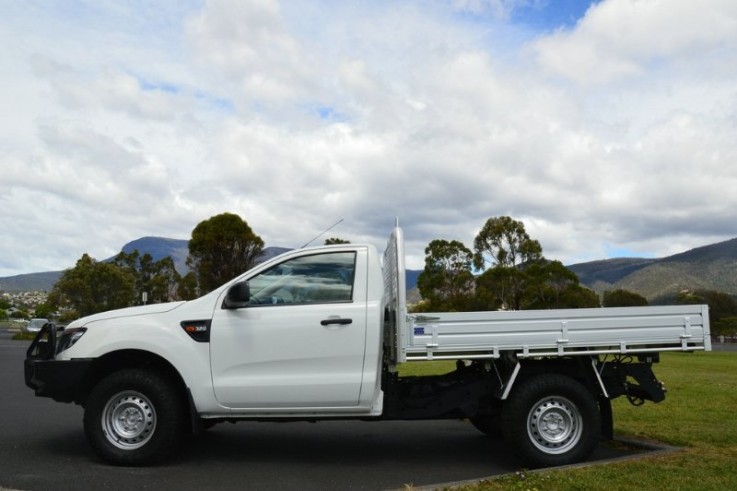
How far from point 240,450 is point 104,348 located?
6.03 ft

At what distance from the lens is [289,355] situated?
247 inches

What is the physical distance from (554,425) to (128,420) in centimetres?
389

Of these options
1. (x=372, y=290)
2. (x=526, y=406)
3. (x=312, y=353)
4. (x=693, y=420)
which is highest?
(x=372, y=290)

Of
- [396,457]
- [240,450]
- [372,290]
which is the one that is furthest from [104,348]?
[396,457]

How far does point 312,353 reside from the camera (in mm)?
6277

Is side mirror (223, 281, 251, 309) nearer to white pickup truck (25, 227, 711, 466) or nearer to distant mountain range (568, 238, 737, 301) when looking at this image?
white pickup truck (25, 227, 711, 466)

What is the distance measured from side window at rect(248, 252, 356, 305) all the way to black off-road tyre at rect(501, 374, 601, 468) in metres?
1.83

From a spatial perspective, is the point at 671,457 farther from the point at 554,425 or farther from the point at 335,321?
the point at 335,321

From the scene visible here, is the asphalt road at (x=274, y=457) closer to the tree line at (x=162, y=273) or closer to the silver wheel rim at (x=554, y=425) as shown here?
the silver wheel rim at (x=554, y=425)

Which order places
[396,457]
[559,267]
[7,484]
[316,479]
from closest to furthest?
[7,484]
[316,479]
[396,457]
[559,267]

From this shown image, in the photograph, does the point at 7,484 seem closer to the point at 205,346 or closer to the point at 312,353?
A: the point at 205,346

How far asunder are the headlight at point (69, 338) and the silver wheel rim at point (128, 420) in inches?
27.4

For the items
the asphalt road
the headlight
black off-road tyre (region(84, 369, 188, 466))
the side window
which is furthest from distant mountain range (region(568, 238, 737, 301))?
the headlight

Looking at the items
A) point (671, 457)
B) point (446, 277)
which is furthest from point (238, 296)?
point (446, 277)
